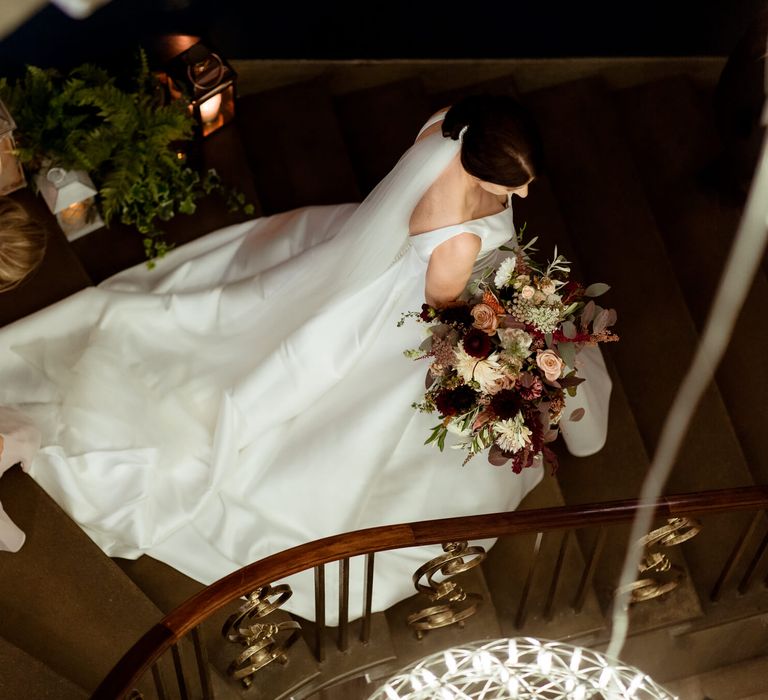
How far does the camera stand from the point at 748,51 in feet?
12.8

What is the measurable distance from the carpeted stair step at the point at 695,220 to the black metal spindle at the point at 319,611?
2269 mm

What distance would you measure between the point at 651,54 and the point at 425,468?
3.03m

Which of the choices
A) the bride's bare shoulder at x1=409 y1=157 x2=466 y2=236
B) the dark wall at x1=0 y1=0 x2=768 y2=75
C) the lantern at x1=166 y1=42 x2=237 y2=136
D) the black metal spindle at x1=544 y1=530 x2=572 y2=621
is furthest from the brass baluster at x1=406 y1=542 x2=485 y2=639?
the dark wall at x1=0 y1=0 x2=768 y2=75

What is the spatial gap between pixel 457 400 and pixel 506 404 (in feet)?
0.56

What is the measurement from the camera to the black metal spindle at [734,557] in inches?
128

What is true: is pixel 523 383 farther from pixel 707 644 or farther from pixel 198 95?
pixel 198 95

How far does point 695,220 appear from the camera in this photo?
15.6ft

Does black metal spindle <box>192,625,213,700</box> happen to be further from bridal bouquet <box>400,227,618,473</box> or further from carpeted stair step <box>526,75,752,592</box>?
carpeted stair step <box>526,75,752,592</box>

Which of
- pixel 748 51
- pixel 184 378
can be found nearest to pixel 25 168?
pixel 184 378

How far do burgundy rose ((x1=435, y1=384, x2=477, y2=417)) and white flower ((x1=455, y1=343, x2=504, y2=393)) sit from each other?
0.19ft

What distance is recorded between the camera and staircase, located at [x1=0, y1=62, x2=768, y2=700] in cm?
334

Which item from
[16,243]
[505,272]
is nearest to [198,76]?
[16,243]

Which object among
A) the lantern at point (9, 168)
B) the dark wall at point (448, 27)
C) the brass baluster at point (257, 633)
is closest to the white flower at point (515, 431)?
the brass baluster at point (257, 633)

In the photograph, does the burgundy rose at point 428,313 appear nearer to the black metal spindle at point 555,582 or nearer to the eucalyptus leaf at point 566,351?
the eucalyptus leaf at point 566,351
